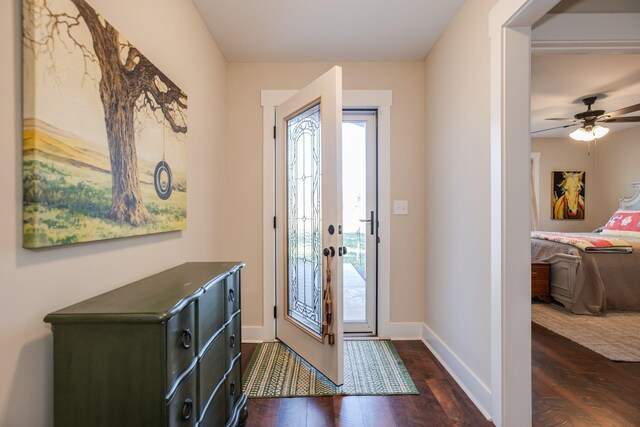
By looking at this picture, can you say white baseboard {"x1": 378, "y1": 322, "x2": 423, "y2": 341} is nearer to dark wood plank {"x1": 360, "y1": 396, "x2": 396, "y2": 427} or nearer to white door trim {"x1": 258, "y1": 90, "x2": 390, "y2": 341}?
white door trim {"x1": 258, "y1": 90, "x2": 390, "y2": 341}

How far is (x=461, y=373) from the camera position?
2139 millimetres

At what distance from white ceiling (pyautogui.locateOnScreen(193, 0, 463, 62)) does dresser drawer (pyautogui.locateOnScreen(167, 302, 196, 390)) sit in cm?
198

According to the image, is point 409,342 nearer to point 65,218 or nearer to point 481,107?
point 481,107

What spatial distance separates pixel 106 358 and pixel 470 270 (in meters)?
1.95

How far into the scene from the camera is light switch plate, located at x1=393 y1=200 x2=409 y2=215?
2924mm

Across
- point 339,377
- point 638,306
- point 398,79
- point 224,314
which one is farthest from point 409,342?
point 638,306

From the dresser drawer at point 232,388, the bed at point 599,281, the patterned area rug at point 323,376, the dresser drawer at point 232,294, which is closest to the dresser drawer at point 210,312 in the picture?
the dresser drawer at point 232,294

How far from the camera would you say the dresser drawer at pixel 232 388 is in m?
1.50

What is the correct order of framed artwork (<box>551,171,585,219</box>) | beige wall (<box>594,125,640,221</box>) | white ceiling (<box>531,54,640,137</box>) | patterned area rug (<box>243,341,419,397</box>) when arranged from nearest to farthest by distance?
1. patterned area rug (<box>243,341,419,397</box>)
2. white ceiling (<box>531,54,640,137</box>)
3. beige wall (<box>594,125,640,221</box>)
4. framed artwork (<box>551,171,585,219</box>)

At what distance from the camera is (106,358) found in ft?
2.95

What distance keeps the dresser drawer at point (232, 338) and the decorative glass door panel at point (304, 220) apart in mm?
→ 761

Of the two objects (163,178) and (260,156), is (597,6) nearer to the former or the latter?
(260,156)

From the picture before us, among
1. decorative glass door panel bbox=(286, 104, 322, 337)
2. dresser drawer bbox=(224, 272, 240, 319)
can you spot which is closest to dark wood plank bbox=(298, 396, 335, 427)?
decorative glass door panel bbox=(286, 104, 322, 337)

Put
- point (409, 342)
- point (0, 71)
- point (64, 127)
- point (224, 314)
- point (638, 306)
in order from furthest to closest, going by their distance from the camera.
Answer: point (638, 306) → point (409, 342) → point (224, 314) → point (64, 127) → point (0, 71)
